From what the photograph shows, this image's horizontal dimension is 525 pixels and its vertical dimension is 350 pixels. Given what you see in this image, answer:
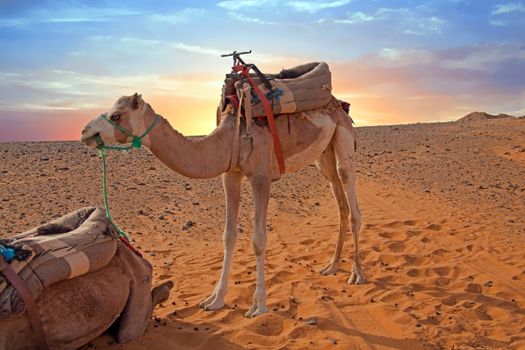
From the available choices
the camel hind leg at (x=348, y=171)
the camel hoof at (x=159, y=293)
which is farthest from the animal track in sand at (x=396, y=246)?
the camel hoof at (x=159, y=293)

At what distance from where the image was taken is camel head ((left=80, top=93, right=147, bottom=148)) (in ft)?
16.1

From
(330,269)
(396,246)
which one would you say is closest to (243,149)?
(330,269)

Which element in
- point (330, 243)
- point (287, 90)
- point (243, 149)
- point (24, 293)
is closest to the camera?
point (24, 293)

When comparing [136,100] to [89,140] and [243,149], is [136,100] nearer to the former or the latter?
[89,140]

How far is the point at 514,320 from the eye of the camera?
19.6 feet

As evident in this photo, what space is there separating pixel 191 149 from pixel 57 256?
1842 millimetres

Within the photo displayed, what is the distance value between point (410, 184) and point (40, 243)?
1137 cm

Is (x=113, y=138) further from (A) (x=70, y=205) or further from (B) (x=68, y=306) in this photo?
(A) (x=70, y=205)

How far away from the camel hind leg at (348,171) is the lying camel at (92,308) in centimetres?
313

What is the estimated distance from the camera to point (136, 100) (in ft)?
16.5

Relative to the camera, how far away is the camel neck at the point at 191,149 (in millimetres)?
5324

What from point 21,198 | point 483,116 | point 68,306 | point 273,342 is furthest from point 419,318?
point 483,116

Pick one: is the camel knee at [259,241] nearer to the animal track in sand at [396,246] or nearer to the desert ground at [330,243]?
the desert ground at [330,243]

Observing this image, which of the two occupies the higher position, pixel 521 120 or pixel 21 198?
pixel 521 120
